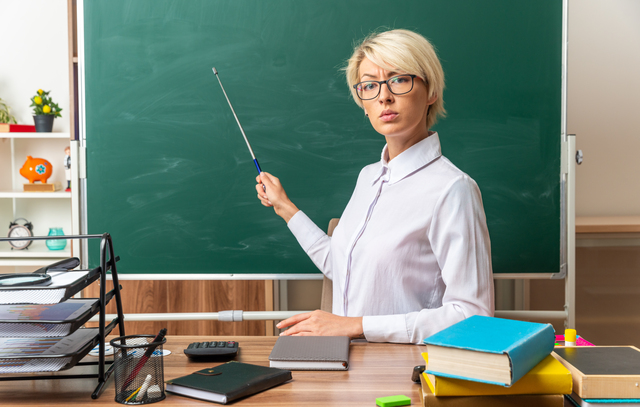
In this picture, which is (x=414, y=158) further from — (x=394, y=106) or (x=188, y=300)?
(x=188, y=300)

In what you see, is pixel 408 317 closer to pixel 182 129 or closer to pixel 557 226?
pixel 557 226

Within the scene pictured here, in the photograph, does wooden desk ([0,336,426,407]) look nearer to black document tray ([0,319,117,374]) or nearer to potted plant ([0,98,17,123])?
black document tray ([0,319,117,374])

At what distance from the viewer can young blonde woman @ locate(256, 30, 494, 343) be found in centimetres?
119

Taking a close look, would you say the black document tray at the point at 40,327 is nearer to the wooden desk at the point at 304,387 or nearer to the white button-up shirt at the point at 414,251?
the wooden desk at the point at 304,387

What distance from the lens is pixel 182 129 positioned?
207 centimetres

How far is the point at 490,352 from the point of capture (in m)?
0.69

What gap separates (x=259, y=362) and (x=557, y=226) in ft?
5.00

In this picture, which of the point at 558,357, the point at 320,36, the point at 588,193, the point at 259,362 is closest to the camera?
the point at 558,357

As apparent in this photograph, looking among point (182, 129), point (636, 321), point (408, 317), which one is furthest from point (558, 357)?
point (636, 321)

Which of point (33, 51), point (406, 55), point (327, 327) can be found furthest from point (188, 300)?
point (33, 51)

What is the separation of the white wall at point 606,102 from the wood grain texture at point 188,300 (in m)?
1.86

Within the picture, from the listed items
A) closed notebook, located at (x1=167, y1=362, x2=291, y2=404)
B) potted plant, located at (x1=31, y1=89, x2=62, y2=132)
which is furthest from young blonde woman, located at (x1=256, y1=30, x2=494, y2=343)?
potted plant, located at (x1=31, y1=89, x2=62, y2=132)

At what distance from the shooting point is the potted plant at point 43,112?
10.5 feet

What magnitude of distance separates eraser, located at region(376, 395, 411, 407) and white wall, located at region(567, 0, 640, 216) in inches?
92.3
